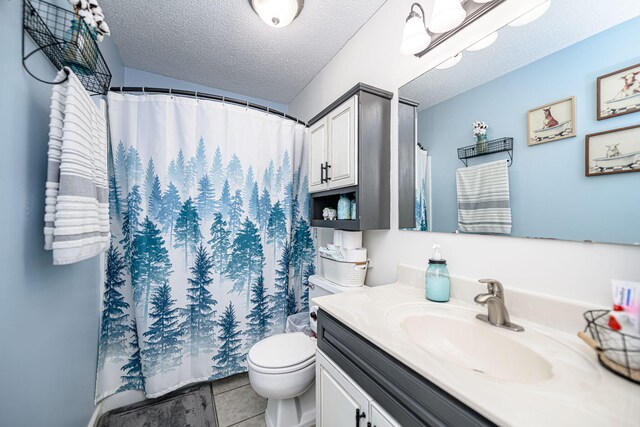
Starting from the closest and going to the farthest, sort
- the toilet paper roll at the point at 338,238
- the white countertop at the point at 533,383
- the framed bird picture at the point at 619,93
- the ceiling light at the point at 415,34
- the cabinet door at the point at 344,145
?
the white countertop at the point at 533,383
the framed bird picture at the point at 619,93
the ceiling light at the point at 415,34
the cabinet door at the point at 344,145
the toilet paper roll at the point at 338,238

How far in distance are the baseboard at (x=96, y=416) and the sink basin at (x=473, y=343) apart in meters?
1.78

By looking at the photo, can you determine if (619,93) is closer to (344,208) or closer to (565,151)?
(565,151)

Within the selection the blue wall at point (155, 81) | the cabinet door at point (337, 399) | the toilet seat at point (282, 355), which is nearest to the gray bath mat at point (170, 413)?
the toilet seat at point (282, 355)

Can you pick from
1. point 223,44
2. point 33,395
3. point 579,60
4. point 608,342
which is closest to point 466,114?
point 579,60

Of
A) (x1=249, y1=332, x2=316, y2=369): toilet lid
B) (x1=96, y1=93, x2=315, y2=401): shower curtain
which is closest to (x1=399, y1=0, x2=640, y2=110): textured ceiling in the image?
(x1=96, y1=93, x2=315, y2=401): shower curtain

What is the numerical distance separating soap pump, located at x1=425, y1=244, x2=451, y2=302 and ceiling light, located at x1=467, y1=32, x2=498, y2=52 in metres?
0.93

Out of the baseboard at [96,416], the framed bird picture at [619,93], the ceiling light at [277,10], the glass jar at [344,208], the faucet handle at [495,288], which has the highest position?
the ceiling light at [277,10]

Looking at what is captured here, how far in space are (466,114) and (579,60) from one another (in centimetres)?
36

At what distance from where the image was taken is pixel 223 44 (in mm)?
1889

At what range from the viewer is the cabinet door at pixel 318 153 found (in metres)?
1.63

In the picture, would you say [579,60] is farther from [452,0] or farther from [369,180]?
[369,180]

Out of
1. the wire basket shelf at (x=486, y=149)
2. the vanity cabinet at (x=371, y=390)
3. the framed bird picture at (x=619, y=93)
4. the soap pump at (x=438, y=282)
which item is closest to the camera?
the vanity cabinet at (x=371, y=390)

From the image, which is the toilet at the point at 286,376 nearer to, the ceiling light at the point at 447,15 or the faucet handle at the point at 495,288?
the faucet handle at the point at 495,288

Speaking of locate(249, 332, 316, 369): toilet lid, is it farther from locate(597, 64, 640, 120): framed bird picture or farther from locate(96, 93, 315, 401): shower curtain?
locate(597, 64, 640, 120): framed bird picture
